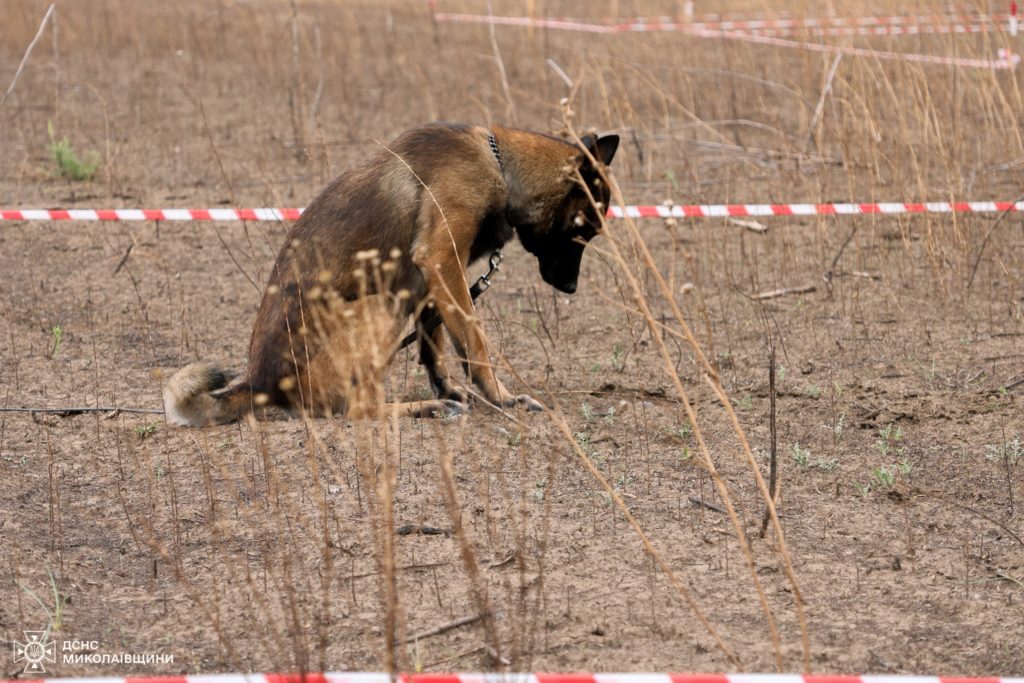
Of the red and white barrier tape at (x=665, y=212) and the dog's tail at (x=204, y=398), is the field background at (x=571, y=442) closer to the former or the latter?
the dog's tail at (x=204, y=398)

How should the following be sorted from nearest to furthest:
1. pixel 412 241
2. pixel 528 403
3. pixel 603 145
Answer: pixel 603 145 < pixel 412 241 < pixel 528 403

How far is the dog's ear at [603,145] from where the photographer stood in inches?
201

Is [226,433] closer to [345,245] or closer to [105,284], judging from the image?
[345,245]

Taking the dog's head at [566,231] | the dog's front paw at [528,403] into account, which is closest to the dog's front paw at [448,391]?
the dog's front paw at [528,403]

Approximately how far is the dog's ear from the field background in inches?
20.1

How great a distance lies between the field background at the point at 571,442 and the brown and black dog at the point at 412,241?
0.23 metres

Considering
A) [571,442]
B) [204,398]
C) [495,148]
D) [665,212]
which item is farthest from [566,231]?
[571,442]

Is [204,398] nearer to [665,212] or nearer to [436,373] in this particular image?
[436,373]

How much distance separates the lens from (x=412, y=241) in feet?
17.4

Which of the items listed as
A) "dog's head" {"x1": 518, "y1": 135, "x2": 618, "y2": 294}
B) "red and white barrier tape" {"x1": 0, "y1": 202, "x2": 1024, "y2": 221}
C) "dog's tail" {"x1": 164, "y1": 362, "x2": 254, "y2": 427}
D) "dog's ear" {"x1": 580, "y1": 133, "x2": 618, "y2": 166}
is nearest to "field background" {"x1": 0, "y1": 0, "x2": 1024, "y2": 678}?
"dog's tail" {"x1": 164, "y1": 362, "x2": 254, "y2": 427}

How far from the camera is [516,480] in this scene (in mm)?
4590

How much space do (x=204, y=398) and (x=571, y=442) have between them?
2.38 meters

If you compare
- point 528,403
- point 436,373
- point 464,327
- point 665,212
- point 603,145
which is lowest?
point 528,403

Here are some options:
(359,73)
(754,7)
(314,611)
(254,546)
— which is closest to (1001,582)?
(314,611)
